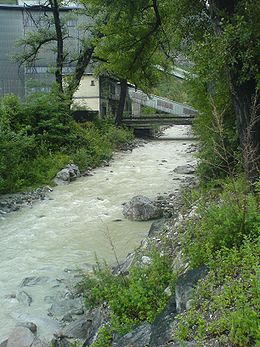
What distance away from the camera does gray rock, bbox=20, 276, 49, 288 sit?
24.1ft

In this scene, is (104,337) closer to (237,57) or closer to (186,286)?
(186,286)

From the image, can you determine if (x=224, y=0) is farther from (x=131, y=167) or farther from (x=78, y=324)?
(x=131, y=167)

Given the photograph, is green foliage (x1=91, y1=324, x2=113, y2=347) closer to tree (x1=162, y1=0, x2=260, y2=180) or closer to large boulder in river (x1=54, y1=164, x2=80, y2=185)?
tree (x1=162, y1=0, x2=260, y2=180)

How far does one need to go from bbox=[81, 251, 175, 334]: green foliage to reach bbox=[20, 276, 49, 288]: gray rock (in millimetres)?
1625

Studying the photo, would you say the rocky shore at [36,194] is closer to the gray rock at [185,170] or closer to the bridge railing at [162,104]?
the gray rock at [185,170]

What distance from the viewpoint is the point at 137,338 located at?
445 centimetres

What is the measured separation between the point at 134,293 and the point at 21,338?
64.6 inches

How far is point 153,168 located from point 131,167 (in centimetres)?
109

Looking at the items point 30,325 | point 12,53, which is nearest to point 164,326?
point 30,325

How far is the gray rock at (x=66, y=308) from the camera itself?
6367mm

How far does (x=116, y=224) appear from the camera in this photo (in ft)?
35.2

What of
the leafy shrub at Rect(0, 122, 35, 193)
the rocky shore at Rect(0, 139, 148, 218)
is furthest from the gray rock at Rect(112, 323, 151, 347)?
the leafy shrub at Rect(0, 122, 35, 193)

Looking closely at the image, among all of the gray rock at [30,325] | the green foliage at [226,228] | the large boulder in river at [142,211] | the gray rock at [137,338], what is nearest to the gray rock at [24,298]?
the gray rock at [30,325]

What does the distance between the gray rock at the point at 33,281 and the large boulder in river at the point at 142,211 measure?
151 inches
